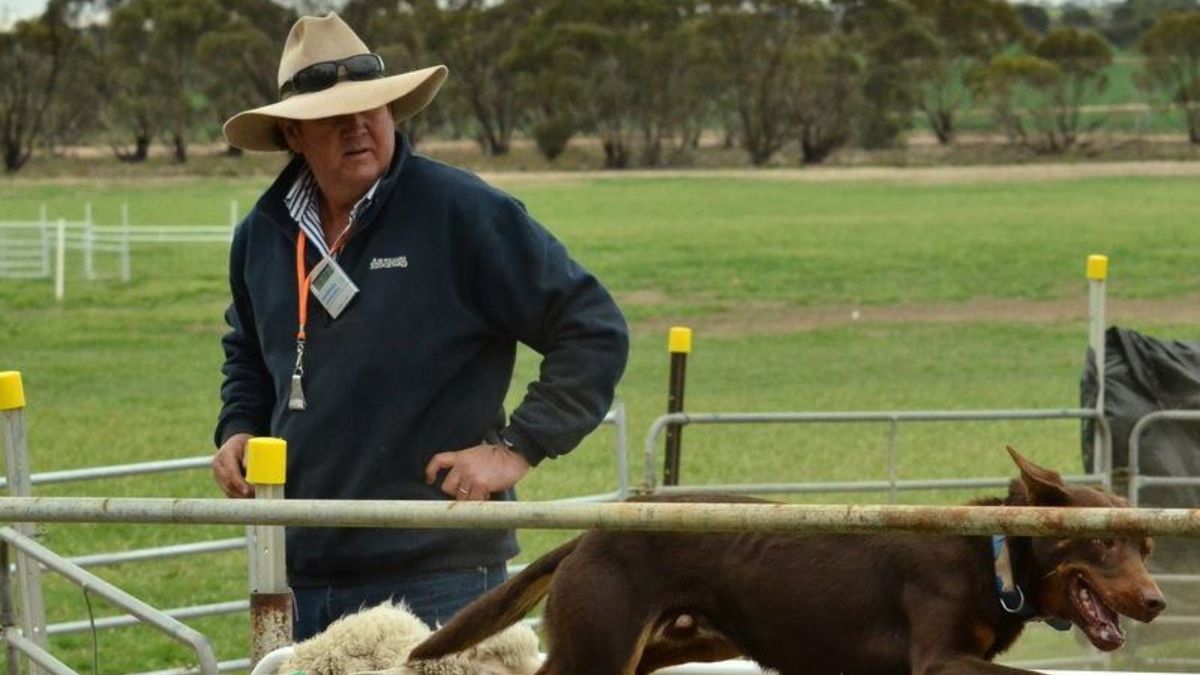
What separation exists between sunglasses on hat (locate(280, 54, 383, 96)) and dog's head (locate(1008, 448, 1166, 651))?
1.96 metres

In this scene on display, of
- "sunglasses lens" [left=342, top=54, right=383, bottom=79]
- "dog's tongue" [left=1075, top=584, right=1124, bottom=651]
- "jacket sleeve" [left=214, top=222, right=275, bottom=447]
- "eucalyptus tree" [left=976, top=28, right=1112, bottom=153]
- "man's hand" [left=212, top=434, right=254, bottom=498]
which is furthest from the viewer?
"eucalyptus tree" [left=976, top=28, right=1112, bottom=153]

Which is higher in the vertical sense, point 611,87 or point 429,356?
point 429,356

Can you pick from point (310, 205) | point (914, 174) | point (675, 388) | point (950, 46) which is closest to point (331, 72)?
point (310, 205)

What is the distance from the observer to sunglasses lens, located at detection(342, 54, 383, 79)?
16.9ft

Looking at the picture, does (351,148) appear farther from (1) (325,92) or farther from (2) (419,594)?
(2) (419,594)

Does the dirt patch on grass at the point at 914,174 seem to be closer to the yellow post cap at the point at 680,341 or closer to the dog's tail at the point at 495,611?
the yellow post cap at the point at 680,341

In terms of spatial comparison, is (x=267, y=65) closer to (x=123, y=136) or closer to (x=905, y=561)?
(x=123, y=136)

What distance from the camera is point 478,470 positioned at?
484 centimetres

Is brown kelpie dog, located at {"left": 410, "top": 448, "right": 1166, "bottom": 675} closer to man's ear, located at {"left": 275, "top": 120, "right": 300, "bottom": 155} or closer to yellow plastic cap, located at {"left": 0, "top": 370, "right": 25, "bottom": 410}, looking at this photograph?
man's ear, located at {"left": 275, "top": 120, "right": 300, "bottom": 155}

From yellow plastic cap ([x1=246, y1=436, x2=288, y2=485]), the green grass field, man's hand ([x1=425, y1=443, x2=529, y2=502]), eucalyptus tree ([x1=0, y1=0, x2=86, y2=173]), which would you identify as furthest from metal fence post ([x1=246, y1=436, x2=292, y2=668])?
eucalyptus tree ([x1=0, y1=0, x2=86, y2=173])

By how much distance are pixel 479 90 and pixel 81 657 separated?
75.3 meters

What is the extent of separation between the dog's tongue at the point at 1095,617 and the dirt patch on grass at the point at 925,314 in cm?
2382

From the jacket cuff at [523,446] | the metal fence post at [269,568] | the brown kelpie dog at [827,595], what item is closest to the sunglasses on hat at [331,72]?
the jacket cuff at [523,446]

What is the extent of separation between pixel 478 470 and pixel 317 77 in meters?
1.02
